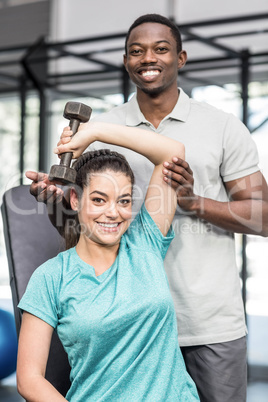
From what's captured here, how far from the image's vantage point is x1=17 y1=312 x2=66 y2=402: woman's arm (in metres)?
1.18

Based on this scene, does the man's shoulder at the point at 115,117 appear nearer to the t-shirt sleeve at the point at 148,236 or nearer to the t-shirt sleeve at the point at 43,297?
the t-shirt sleeve at the point at 148,236

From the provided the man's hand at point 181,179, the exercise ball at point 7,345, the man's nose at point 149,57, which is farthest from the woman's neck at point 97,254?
the exercise ball at point 7,345

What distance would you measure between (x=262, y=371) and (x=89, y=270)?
113 inches

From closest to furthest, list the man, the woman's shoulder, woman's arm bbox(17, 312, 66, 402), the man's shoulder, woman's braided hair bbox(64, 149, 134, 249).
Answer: woman's arm bbox(17, 312, 66, 402) → the woman's shoulder → woman's braided hair bbox(64, 149, 134, 249) → the man → the man's shoulder

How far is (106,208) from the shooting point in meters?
1.34

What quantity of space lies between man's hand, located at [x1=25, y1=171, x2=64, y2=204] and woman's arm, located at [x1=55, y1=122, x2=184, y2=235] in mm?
163

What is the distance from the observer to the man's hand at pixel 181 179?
1.39 m

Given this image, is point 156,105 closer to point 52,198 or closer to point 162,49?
point 162,49

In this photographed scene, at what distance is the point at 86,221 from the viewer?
1.37m

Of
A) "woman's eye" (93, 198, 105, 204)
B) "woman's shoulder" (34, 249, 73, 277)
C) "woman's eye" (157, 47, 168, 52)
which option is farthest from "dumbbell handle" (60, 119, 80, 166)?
"woman's eye" (157, 47, 168, 52)

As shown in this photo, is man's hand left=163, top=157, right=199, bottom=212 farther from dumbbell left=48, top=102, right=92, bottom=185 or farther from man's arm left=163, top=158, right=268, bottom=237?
dumbbell left=48, top=102, right=92, bottom=185

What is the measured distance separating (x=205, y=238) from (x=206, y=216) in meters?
0.10

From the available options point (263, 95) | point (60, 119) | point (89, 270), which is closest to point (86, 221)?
point (89, 270)

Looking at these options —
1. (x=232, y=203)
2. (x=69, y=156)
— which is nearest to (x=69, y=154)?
(x=69, y=156)
